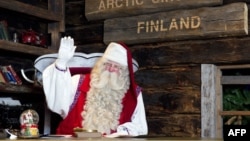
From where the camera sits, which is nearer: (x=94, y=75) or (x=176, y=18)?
(x=94, y=75)

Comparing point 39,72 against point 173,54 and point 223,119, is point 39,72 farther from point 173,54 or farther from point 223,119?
point 223,119

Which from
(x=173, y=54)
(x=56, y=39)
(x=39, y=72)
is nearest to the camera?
(x=39, y=72)

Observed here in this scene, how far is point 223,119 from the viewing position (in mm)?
3160

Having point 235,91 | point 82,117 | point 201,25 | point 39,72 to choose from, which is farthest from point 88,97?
point 235,91

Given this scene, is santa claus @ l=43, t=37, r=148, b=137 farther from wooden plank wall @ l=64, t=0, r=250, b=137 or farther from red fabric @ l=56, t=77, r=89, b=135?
wooden plank wall @ l=64, t=0, r=250, b=137

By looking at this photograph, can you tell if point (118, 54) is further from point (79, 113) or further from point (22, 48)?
point (22, 48)

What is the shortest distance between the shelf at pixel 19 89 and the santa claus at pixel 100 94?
0.41m

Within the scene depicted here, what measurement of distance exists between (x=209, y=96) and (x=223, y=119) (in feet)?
0.84

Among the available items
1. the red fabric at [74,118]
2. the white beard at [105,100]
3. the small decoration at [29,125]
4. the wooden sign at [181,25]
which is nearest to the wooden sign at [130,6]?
the wooden sign at [181,25]

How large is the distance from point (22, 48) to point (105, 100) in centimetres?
77

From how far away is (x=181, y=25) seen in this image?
10.0 ft

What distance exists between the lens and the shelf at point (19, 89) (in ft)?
9.78

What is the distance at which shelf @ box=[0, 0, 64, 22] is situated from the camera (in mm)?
3105

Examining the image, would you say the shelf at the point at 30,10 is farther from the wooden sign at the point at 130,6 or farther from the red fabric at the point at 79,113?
the red fabric at the point at 79,113
